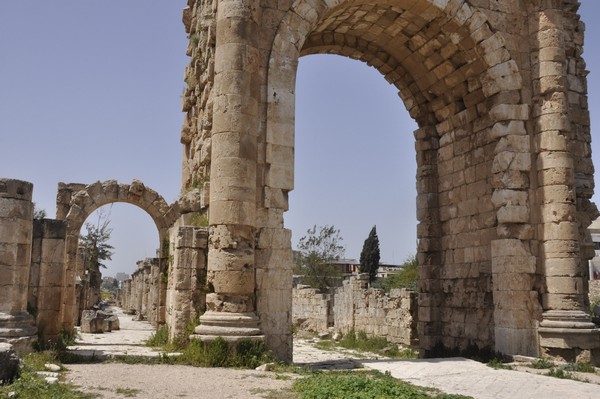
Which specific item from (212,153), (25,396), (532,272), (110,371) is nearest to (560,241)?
(532,272)

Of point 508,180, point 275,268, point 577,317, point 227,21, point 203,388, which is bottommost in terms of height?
point 203,388

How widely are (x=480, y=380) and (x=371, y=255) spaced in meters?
35.8

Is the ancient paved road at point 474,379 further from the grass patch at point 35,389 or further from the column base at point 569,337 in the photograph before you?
the column base at point 569,337

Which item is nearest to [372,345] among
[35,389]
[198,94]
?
[198,94]

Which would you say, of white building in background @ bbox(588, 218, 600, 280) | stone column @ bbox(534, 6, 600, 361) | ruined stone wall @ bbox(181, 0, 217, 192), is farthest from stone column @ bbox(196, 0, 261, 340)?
white building in background @ bbox(588, 218, 600, 280)

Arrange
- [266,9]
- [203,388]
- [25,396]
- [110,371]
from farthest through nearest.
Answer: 1. [266,9]
2. [110,371]
3. [203,388]
4. [25,396]

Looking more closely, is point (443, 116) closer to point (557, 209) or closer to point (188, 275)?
point (557, 209)

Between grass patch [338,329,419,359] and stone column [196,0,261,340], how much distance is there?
6.39 m

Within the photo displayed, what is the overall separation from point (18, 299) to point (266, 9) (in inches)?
227

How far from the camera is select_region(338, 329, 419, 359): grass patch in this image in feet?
48.4

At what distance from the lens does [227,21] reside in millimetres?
9562

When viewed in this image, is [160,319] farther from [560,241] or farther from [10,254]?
[560,241]

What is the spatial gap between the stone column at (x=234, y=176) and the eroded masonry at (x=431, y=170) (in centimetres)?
2

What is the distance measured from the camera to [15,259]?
8672 mm
